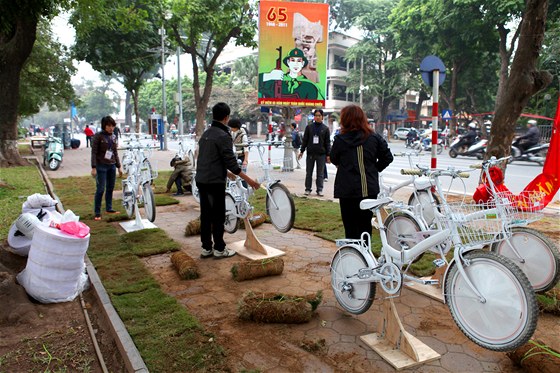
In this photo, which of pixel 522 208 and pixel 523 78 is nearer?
pixel 522 208

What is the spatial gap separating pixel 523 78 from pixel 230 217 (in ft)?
15.8

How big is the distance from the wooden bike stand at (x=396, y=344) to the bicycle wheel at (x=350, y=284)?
6.7 inches

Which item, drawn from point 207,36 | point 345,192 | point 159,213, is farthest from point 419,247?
point 207,36

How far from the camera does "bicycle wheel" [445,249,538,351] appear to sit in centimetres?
224

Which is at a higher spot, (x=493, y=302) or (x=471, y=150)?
(x=471, y=150)

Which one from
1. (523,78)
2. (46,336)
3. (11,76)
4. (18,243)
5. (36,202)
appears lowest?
(46,336)

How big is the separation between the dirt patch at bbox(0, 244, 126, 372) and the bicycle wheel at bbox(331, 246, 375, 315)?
1.69 m

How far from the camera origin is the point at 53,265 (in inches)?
148

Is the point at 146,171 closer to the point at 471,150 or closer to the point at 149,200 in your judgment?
the point at 149,200

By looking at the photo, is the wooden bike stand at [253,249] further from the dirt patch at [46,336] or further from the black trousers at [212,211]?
the dirt patch at [46,336]

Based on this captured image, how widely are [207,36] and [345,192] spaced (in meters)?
14.4

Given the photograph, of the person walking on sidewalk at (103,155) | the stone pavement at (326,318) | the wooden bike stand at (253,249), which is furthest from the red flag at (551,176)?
the person walking on sidewalk at (103,155)

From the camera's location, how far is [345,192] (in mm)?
3744

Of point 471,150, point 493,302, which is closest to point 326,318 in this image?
point 493,302
